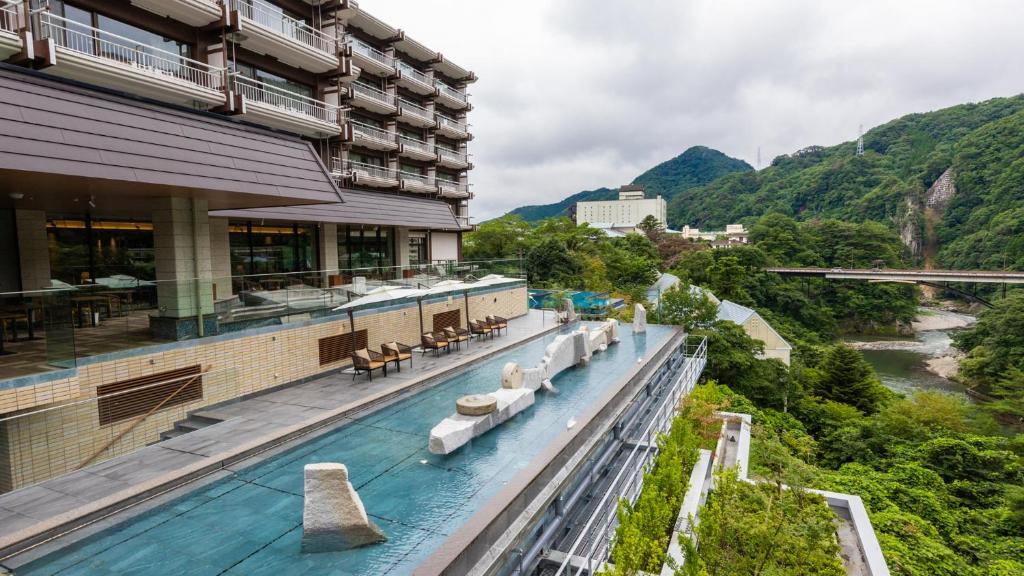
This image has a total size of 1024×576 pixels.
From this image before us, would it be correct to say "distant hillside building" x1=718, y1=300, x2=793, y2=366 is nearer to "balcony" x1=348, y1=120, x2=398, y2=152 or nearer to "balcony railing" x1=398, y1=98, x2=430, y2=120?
"balcony" x1=348, y1=120, x2=398, y2=152

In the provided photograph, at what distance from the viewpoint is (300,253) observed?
21953mm

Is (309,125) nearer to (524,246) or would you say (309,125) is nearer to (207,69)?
(207,69)

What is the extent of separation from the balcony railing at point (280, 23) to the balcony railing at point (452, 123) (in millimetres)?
14245

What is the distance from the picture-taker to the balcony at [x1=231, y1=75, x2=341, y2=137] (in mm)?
18234

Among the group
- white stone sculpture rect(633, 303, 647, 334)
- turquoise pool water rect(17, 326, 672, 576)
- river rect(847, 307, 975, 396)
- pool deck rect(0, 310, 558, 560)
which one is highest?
white stone sculpture rect(633, 303, 647, 334)

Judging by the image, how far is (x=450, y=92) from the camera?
1543 inches

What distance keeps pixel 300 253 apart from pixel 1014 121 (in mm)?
102039

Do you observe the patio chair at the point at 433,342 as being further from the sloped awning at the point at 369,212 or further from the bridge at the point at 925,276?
the bridge at the point at 925,276

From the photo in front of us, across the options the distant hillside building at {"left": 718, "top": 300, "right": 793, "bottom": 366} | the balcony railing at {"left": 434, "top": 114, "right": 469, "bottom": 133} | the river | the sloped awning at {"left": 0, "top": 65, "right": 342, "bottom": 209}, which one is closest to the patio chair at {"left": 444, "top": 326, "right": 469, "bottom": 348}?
the sloped awning at {"left": 0, "top": 65, "right": 342, "bottom": 209}

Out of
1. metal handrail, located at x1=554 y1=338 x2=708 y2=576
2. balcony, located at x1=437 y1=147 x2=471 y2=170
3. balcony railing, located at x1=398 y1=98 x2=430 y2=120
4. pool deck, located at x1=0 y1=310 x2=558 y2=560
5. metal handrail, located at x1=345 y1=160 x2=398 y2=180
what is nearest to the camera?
pool deck, located at x1=0 y1=310 x2=558 y2=560

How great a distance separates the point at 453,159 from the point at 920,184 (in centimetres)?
9073

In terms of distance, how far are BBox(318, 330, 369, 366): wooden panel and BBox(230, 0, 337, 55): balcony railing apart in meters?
13.1

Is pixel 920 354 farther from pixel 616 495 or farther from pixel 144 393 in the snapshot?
pixel 144 393

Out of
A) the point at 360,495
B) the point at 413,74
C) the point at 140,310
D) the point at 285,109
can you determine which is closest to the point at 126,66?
the point at 285,109
